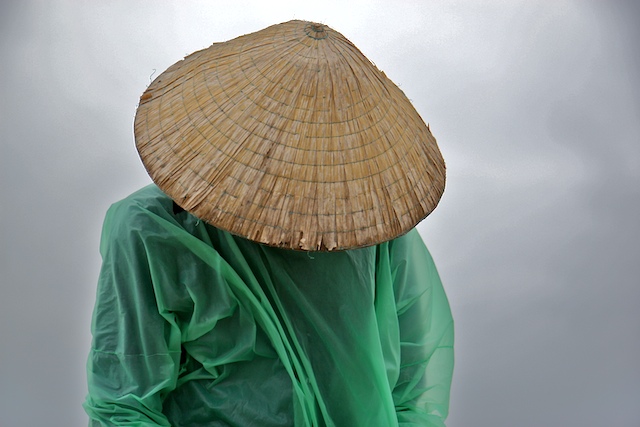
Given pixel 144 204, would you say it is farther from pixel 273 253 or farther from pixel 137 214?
pixel 273 253

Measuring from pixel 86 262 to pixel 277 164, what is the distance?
31.6 inches

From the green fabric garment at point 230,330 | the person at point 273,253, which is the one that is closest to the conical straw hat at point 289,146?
the person at point 273,253

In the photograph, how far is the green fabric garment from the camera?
867mm

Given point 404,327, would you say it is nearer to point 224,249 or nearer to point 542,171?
point 224,249

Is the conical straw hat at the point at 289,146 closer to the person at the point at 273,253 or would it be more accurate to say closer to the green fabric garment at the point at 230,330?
the person at the point at 273,253

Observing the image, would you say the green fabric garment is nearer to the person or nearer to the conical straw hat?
the person

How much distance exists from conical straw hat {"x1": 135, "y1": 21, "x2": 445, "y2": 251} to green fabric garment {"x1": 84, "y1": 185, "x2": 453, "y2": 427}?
11cm

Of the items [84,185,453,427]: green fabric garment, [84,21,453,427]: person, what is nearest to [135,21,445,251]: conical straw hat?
[84,21,453,427]: person

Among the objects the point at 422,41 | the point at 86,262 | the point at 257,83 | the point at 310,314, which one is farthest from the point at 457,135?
the point at 257,83

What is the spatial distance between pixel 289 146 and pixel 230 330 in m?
0.22

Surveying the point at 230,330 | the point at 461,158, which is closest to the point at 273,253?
the point at 230,330

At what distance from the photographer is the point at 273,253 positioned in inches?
35.0

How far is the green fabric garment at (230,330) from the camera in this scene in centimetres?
87

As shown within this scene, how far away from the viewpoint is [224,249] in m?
0.88
